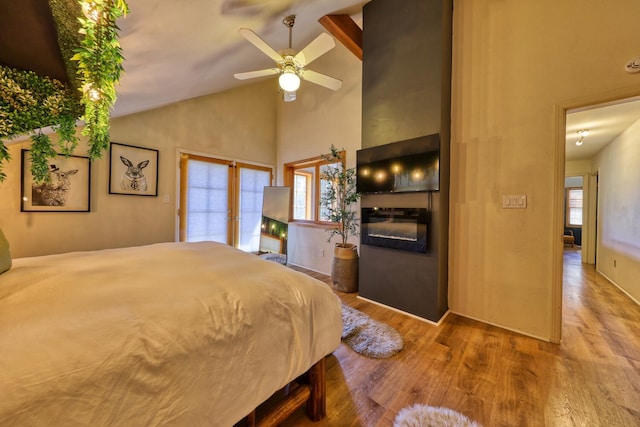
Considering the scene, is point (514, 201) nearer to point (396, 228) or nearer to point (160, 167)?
point (396, 228)

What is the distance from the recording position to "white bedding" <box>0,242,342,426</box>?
607 mm

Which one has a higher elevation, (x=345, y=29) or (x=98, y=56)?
(x=345, y=29)

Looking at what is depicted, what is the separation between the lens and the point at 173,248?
193 cm

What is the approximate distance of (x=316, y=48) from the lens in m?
2.14

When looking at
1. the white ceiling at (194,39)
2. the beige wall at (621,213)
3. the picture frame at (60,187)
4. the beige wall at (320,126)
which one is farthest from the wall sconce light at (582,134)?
the picture frame at (60,187)

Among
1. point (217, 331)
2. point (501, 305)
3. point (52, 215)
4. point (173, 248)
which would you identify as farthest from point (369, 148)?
point (52, 215)

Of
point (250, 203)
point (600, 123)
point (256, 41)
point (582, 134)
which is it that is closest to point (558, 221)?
point (600, 123)

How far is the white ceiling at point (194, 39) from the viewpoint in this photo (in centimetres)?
165

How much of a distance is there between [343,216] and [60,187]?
3398 millimetres

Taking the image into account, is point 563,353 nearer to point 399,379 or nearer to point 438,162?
point 399,379

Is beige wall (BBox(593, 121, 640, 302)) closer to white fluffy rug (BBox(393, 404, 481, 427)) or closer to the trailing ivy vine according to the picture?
white fluffy rug (BBox(393, 404, 481, 427))

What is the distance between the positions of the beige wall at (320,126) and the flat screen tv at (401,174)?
2.59 feet

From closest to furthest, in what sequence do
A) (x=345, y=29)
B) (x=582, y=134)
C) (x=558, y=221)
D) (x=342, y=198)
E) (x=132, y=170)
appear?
1. (x=558, y=221)
2. (x=345, y=29)
3. (x=132, y=170)
4. (x=342, y=198)
5. (x=582, y=134)

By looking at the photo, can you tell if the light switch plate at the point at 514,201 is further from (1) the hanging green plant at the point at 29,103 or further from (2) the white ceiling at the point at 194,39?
(1) the hanging green plant at the point at 29,103
